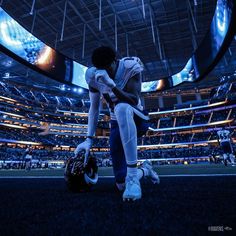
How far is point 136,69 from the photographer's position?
174 cm

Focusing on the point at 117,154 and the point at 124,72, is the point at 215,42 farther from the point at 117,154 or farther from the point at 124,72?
the point at 117,154

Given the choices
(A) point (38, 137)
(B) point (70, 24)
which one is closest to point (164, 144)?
(A) point (38, 137)

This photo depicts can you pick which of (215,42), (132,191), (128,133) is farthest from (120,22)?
(132,191)

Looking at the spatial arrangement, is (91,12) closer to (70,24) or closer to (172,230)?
(70,24)

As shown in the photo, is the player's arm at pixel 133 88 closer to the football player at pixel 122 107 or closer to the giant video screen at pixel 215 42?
the football player at pixel 122 107

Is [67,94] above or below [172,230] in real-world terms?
above

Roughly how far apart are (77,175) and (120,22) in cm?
1666

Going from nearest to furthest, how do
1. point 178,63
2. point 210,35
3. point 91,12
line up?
point 210,35 → point 91,12 → point 178,63

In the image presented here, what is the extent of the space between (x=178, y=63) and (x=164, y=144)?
18803mm

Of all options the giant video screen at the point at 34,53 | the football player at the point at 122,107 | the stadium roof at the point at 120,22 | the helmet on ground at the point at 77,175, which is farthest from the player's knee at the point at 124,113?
the stadium roof at the point at 120,22

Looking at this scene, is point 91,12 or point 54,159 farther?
point 54,159

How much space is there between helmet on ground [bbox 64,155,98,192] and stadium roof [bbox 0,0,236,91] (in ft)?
38.1

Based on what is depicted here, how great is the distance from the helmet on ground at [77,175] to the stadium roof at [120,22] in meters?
11.6

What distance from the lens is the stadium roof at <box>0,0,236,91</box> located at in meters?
14.2
